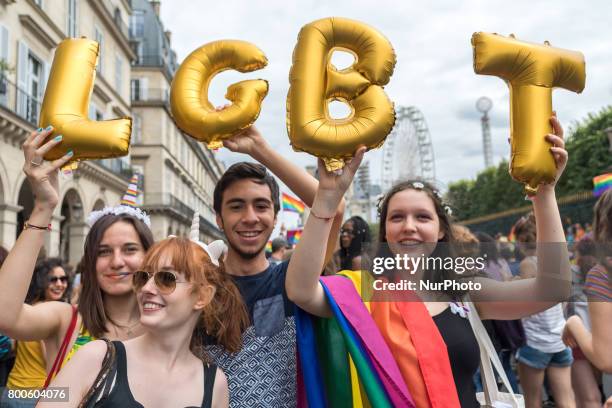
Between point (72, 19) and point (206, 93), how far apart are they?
1850cm

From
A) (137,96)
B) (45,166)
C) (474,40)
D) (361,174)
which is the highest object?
(361,174)

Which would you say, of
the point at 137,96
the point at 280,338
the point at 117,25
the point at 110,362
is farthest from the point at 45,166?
the point at 137,96

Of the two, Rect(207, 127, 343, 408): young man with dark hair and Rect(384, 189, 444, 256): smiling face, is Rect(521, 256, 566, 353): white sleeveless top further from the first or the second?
Rect(207, 127, 343, 408): young man with dark hair

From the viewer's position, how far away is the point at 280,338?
2.00 metres

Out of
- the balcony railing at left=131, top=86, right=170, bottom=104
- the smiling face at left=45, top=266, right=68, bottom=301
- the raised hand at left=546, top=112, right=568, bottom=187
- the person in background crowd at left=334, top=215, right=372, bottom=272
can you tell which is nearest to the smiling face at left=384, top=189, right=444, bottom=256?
the raised hand at left=546, top=112, right=568, bottom=187

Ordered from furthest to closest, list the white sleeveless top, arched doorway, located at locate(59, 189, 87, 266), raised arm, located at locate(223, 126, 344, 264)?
arched doorway, located at locate(59, 189, 87, 266), the white sleeveless top, raised arm, located at locate(223, 126, 344, 264)

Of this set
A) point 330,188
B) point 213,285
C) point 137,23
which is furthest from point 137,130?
point 330,188

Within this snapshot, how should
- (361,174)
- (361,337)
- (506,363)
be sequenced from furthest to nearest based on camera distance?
(361,174) < (506,363) < (361,337)

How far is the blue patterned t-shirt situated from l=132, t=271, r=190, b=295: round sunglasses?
1.11ft

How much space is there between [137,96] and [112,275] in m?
34.7

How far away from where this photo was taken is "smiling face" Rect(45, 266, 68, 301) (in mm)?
4484

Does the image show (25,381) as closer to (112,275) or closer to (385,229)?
(112,275)

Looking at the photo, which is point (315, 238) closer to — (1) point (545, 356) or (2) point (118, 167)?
(1) point (545, 356)

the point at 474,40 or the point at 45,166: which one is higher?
the point at 474,40
